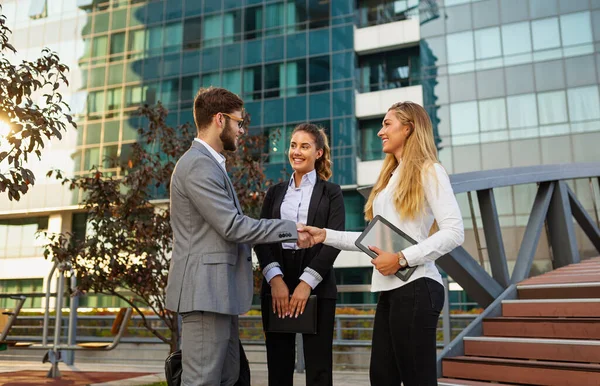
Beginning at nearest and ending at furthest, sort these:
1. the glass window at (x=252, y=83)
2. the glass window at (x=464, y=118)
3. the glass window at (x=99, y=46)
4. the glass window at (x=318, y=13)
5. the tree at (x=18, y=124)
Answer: the tree at (x=18, y=124) → the glass window at (x=464, y=118) → the glass window at (x=318, y=13) → the glass window at (x=252, y=83) → the glass window at (x=99, y=46)

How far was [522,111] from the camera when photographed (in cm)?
2631

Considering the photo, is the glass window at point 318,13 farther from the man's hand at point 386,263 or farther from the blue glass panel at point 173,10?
the man's hand at point 386,263

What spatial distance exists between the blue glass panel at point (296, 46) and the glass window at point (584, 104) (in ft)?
41.3

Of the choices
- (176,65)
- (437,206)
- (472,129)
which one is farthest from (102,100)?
(437,206)

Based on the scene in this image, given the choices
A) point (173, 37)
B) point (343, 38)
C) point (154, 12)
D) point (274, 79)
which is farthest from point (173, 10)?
point (343, 38)

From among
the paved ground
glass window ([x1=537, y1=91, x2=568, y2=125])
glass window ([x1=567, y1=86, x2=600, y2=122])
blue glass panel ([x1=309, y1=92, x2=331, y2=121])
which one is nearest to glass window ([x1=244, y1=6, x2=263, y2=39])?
blue glass panel ([x1=309, y1=92, x2=331, y2=121])

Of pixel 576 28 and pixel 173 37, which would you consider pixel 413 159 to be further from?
pixel 173 37

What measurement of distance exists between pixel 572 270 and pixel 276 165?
21.6 metres

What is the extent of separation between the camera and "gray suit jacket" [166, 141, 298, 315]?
289cm

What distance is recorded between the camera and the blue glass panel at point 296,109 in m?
28.9

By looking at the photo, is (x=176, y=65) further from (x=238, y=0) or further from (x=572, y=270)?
(x=572, y=270)

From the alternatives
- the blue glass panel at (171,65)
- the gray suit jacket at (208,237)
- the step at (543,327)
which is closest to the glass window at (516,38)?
the blue glass panel at (171,65)

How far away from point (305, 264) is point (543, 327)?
2.89 meters

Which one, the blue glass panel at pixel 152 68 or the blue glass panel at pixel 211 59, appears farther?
the blue glass panel at pixel 152 68
